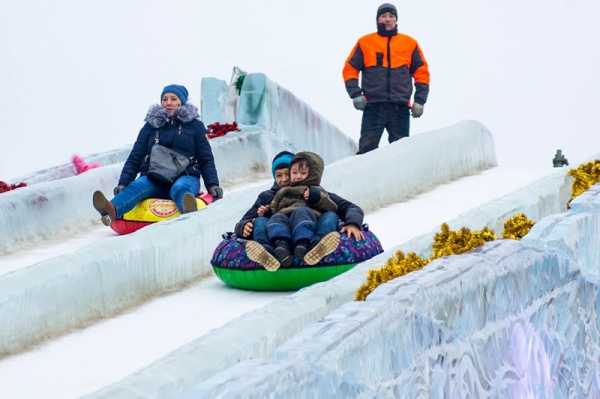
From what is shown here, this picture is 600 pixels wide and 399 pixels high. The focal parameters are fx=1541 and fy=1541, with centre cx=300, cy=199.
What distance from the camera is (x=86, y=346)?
7.83 meters

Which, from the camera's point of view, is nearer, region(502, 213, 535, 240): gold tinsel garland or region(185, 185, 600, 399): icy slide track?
region(185, 185, 600, 399): icy slide track

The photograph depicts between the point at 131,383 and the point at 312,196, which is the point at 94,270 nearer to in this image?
the point at 312,196

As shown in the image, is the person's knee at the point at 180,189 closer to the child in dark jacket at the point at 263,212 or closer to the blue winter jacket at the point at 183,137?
the blue winter jacket at the point at 183,137

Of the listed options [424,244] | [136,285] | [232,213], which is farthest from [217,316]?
[232,213]

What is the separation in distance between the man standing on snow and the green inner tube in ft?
18.2

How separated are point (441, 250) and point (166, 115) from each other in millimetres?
4586

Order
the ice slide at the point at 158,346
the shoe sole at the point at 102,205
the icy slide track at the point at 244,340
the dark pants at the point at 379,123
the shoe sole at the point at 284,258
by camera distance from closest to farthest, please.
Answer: the icy slide track at the point at 244,340 < the ice slide at the point at 158,346 < the shoe sole at the point at 284,258 < the shoe sole at the point at 102,205 < the dark pants at the point at 379,123

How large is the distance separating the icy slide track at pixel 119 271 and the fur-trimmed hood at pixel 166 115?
77 centimetres

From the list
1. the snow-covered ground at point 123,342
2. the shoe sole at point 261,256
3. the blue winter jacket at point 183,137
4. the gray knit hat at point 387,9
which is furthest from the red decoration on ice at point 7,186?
Result: the shoe sole at point 261,256

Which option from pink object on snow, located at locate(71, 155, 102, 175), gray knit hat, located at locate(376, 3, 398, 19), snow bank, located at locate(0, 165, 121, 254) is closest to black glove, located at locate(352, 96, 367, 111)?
gray knit hat, located at locate(376, 3, 398, 19)

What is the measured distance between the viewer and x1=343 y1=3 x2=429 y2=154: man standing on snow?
1424 cm

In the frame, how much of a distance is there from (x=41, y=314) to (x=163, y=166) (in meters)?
3.26

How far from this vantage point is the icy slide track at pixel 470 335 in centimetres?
503

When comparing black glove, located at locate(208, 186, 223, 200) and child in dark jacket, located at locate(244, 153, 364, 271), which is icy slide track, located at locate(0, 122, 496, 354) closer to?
black glove, located at locate(208, 186, 223, 200)
